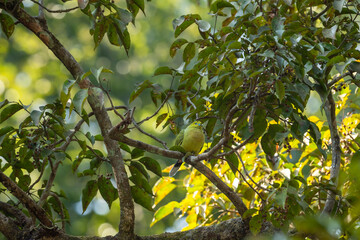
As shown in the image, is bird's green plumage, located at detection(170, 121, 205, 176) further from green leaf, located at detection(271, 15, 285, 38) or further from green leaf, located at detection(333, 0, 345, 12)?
green leaf, located at detection(333, 0, 345, 12)

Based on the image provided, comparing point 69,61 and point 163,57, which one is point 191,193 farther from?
point 163,57

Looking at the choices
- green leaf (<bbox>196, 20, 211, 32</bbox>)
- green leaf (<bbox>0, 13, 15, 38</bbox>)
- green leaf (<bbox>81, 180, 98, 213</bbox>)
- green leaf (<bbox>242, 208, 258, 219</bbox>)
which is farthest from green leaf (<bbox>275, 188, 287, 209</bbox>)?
green leaf (<bbox>0, 13, 15, 38</bbox>)

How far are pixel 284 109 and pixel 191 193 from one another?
3.29 feet

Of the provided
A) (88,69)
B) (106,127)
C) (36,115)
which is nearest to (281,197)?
(106,127)

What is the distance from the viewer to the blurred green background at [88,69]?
210 inches

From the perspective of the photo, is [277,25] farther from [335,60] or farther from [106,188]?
[106,188]

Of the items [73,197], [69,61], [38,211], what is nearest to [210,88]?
[69,61]

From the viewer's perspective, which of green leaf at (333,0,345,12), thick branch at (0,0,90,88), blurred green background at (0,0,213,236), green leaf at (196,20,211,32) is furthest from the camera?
blurred green background at (0,0,213,236)

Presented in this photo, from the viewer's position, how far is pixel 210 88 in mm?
1503

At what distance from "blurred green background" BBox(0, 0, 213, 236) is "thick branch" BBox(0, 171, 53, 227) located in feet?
12.4

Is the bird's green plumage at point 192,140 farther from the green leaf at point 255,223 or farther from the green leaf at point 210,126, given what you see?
the green leaf at point 255,223

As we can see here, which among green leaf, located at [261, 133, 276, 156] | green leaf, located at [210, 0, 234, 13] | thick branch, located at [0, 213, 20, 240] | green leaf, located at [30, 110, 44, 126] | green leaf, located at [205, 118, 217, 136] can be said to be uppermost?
green leaf, located at [210, 0, 234, 13]

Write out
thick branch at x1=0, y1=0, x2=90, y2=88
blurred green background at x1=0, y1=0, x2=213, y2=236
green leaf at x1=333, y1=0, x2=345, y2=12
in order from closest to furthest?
green leaf at x1=333, y1=0, x2=345, y2=12 < thick branch at x1=0, y1=0, x2=90, y2=88 < blurred green background at x1=0, y1=0, x2=213, y2=236

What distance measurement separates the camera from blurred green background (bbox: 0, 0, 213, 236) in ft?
17.5
